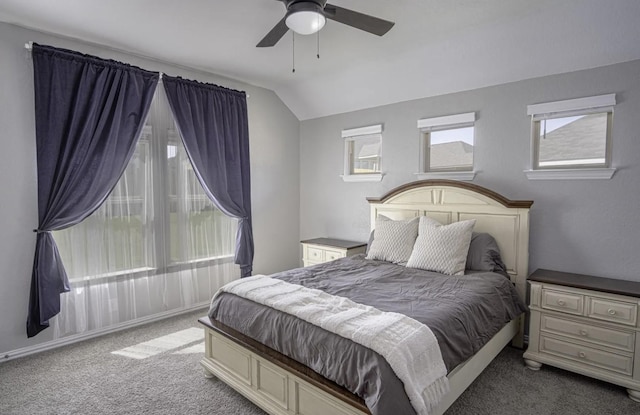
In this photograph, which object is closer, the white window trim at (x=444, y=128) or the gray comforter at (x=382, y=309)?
the gray comforter at (x=382, y=309)

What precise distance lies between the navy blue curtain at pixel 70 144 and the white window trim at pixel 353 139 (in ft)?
8.30

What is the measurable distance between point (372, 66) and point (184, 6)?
6.57 feet

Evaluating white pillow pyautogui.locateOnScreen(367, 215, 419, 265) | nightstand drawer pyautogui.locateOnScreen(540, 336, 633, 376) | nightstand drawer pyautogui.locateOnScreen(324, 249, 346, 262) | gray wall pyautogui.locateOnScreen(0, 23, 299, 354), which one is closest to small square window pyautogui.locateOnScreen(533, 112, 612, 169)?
white pillow pyautogui.locateOnScreen(367, 215, 419, 265)

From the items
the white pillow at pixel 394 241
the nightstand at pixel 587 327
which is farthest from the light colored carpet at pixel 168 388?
the white pillow at pixel 394 241

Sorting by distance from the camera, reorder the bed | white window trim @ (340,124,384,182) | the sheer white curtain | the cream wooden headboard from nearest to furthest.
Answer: the bed
the cream wooden headboard
the sheer white curtain
white window trim @ (340,124,384,182)

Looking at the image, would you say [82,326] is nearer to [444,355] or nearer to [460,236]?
[444,355]

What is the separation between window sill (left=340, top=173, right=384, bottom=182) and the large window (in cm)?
A: 173

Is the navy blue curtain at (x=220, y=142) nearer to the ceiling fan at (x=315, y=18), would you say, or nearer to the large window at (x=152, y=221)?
the large window at (x=152, y=221)

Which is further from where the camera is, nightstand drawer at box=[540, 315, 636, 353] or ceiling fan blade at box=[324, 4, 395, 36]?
nightstand drawer at box=[540, 315, 636, 353]

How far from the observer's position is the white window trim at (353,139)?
4238 millimetres

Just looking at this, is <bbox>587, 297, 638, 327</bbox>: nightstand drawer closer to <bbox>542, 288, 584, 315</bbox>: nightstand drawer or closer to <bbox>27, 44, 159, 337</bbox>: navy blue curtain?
<bbox>542, 288, 584, 315</bbox>: nightstand drawer

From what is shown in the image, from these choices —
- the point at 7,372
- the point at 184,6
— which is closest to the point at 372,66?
the point at 184,6

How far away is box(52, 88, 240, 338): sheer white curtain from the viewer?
10.4ft

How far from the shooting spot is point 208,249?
13.5ft
